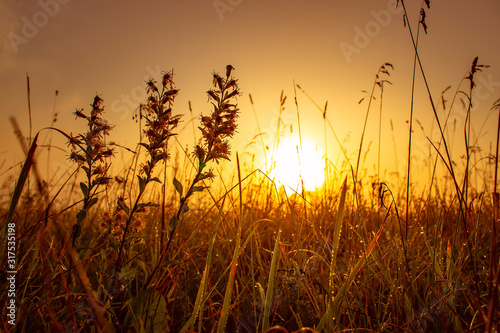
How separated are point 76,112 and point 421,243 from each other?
2490mm

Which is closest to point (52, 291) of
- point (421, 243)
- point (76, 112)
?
point (76, 112)

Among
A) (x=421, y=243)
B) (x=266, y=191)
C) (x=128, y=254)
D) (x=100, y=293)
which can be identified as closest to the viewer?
(x=100, y=293)

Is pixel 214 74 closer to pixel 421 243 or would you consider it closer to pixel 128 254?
pixel 128 254

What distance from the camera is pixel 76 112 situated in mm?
1688

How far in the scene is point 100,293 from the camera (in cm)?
140

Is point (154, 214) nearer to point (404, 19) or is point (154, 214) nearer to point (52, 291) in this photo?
point (52, 291)

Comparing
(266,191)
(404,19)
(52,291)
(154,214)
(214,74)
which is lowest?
(52,291)

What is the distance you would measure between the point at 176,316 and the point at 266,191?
228 centimetres

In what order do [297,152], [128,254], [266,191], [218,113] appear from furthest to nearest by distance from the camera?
[266,191] → [297,152] → [128,254] → [218,113]

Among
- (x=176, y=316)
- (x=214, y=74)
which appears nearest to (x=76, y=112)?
→ (x=214, y=74)

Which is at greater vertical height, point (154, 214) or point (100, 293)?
point (154, 214)

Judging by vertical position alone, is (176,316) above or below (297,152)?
below

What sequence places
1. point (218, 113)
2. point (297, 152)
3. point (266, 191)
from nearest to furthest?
point (218, 113) < point (297, 152) < point (266, 191)

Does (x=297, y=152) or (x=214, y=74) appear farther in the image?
(x=297, y=152)
